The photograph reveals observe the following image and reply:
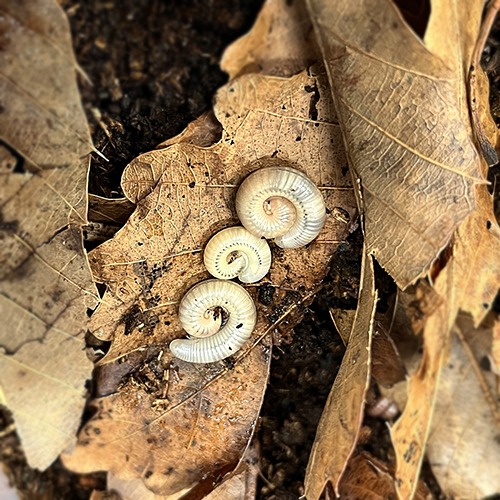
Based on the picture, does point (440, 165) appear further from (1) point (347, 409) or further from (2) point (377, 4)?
(1) point (347, 409)

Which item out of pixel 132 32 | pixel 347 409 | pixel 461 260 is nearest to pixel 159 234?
pixel 132 32

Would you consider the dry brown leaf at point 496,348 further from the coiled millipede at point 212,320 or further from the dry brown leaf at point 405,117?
the coiled millipede at point 212,320

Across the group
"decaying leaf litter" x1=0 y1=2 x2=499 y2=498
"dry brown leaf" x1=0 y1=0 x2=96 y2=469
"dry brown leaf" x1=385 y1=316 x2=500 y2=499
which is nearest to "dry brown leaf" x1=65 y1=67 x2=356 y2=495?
"decaying leaf litter" x1=0 y1=2 x2=499 y2=498

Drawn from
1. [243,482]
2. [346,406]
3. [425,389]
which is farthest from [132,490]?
[425,389]

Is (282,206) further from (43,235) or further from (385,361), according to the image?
(43,235)

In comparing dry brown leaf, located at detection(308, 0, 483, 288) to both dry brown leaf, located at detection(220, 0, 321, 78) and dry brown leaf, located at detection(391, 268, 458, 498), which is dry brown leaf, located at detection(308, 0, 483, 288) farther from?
dry brown leaf, located at detection(391, 268, 458, 498)
